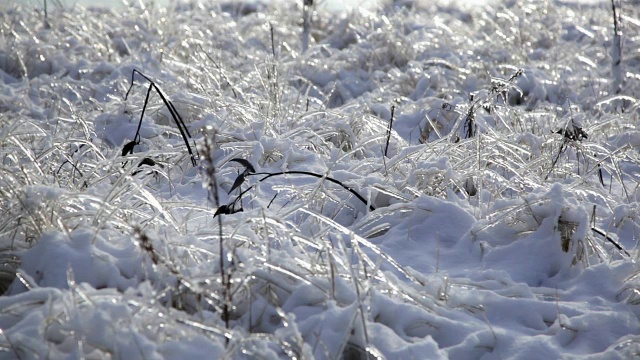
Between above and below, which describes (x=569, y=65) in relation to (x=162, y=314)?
below

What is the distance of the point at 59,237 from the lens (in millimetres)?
2031

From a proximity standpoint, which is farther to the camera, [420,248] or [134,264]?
[420,248]

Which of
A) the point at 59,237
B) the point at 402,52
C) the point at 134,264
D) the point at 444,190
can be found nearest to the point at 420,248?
the point at 444,190

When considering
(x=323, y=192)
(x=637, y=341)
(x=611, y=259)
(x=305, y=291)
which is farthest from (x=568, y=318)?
(x=323, y=192)

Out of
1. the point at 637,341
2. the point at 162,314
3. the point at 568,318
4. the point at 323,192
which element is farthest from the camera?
the point at 323,192

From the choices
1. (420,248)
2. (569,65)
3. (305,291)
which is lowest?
(569,65)

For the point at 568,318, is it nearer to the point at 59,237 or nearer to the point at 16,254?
the point at 59,237

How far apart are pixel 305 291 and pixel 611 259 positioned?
1221 mm

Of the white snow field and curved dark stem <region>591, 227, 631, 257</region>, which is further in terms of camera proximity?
curved dark stem <region>591, 227, 631, 257</region>

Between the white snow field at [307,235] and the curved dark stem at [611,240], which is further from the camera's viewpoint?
the curved dark stem at [611,240]

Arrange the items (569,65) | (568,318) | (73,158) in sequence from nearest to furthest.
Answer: (568,318) → (73,158) → (569,65)

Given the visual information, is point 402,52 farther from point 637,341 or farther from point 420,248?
point 637,341

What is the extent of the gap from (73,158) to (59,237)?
1.27 meters

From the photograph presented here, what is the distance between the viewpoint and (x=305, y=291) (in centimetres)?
196
